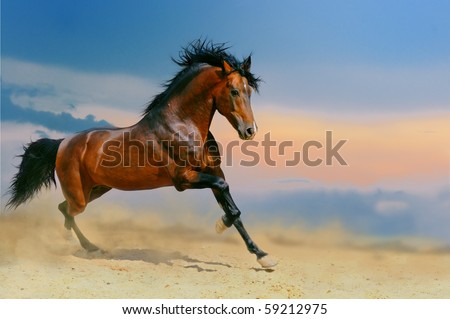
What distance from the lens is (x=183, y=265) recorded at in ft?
23.0

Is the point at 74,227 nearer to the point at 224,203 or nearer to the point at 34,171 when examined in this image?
the point at 34,171

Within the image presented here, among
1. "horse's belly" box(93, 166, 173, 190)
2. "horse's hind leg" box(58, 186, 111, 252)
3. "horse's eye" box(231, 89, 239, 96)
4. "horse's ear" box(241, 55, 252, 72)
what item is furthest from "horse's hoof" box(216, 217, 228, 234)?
"horse's ear" box(241, 55, 252, 72)

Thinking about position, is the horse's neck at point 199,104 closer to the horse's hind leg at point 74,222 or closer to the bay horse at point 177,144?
the bay horse at point 177,144

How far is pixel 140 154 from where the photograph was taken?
695 cm

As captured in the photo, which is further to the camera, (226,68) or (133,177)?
(133,177)

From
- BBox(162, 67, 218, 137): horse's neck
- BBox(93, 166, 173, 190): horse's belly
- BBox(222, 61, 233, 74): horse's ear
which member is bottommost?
BBox(93, 166, 173, 190): horse's belly

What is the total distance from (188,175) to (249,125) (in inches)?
33.6

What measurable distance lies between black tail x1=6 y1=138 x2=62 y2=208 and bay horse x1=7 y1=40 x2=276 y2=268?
181 millimetres

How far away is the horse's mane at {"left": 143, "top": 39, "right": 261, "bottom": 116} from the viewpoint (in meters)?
6.86

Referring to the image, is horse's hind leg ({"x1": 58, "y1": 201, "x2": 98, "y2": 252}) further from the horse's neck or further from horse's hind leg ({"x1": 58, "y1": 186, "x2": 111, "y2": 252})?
the horse's neck

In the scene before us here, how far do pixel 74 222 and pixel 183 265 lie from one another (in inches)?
58.3

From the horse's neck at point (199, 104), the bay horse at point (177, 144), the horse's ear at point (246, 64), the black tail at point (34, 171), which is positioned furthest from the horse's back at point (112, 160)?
the horse's ear at point (246, 64)

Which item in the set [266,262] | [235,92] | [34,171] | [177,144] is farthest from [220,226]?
[34,171]

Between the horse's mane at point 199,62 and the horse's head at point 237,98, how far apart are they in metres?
0.07
